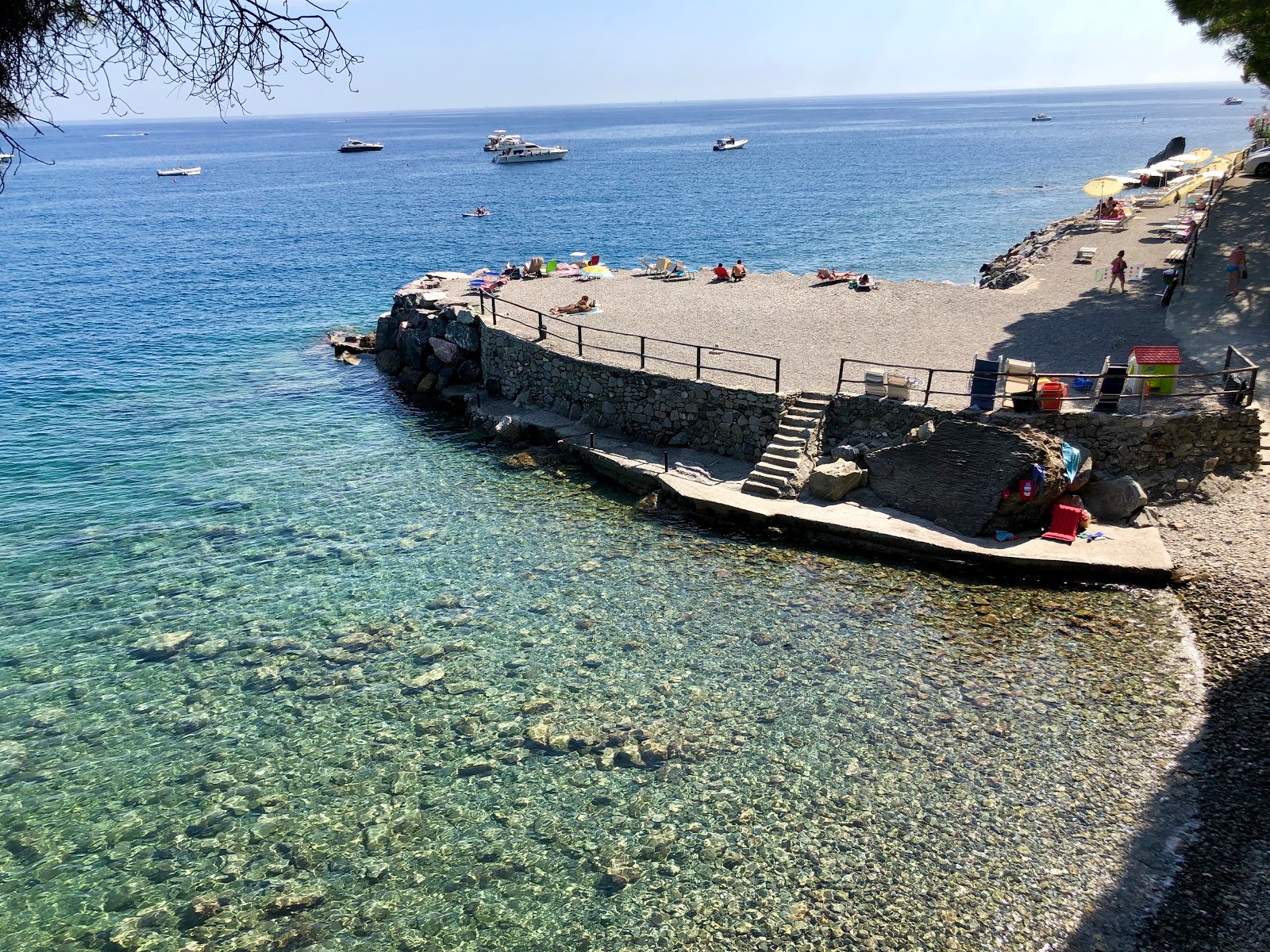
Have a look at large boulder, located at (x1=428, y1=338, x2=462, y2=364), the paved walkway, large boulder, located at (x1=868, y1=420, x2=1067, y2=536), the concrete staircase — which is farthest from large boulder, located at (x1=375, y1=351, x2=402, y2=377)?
the paved walkway

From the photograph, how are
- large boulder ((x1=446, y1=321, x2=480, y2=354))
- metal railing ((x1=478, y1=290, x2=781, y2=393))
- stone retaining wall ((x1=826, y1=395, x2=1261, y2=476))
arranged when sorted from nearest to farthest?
stone retaining wall ((x1=826, y1=395, x2=1261, y2=476)), metal railing ((x1=478, y1=290, x2=781, y2=393)), large boulder ((x1=446, y1=321, x2=480, y2=354))

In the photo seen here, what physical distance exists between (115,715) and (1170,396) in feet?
68.8

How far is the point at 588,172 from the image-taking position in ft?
396

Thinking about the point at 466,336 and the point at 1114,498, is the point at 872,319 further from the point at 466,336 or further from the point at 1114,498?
the point at 466,336

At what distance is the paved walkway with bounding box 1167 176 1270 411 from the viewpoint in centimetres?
2075

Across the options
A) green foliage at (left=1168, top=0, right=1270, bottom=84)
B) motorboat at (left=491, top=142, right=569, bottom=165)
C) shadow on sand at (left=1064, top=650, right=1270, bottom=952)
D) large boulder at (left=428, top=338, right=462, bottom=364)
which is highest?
green foliage at (left=1168, top=0, right=1270, bottom=84)

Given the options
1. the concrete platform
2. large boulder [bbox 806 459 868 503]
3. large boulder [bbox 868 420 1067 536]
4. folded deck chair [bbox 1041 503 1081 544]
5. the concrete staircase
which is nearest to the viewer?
the concrete platform

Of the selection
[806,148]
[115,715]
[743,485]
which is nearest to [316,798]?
[115,715]

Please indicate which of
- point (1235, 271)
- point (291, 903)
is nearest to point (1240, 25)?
point (1235, 271)

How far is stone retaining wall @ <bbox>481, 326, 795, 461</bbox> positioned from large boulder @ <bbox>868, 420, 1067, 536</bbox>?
3364 millimetres

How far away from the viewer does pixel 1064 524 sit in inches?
668

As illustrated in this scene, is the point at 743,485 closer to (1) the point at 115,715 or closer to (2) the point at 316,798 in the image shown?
(2) the point at 316,798

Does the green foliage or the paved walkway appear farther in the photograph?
the green foliage

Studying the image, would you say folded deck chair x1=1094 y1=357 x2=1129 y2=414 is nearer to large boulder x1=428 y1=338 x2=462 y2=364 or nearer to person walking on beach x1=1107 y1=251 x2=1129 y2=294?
person walking on beach x1=1107 y1=251 x2=1129 y2=294
